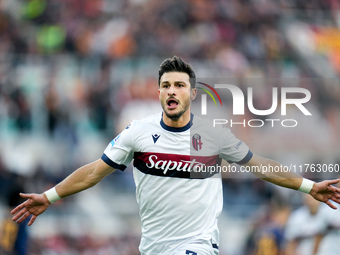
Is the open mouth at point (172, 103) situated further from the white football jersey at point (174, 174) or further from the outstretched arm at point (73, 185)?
the outstretched arm at point (73, 185)

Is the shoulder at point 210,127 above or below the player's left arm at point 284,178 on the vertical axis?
above

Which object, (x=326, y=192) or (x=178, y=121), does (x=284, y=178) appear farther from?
(x=178, y=121)

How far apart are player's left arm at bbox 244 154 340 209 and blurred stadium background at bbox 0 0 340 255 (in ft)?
13.6

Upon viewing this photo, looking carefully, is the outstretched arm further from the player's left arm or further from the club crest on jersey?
the player's left arm


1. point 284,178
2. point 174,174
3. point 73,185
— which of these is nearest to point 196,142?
point 174,174

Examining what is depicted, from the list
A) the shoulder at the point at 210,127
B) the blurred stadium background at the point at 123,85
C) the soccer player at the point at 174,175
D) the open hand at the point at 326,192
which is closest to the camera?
the soccer player at the point at 174,175

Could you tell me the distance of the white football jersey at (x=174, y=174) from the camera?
550cm

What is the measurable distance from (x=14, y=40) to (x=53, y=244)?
502cm

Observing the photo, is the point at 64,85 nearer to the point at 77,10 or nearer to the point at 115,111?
the point at 115,111

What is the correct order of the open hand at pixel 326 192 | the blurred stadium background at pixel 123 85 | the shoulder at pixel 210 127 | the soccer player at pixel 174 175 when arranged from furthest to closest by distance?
1. the blurred stadium background at pixel 123 85
2. the shoulder at pixel 210 127
3. the open hand at pixel 326 192
4. the soccer player at pixel 174 175

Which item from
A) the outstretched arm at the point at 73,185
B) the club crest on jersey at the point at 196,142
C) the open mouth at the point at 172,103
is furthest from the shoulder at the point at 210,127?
the outstretched arm at the point at 73,185

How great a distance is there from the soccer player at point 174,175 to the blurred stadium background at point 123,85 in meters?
4.02

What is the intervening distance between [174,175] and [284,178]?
95 centimetres

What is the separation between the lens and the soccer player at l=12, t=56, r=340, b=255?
5504 mm
